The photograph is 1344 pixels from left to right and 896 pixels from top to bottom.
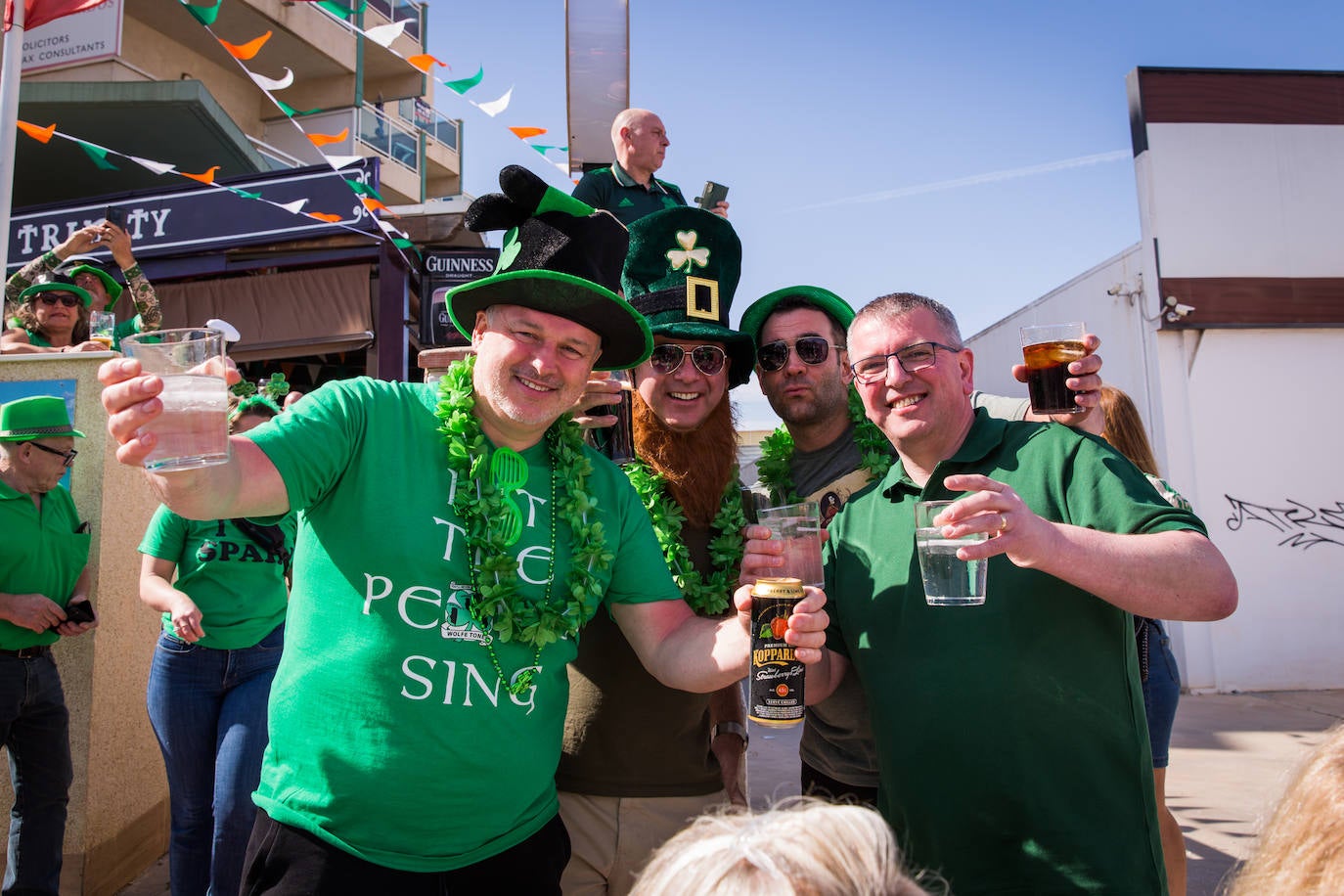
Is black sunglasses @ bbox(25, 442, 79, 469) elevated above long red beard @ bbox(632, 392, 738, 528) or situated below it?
above

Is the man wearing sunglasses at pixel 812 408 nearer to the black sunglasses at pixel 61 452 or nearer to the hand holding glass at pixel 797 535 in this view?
the hand holding glass at pixel 797 535

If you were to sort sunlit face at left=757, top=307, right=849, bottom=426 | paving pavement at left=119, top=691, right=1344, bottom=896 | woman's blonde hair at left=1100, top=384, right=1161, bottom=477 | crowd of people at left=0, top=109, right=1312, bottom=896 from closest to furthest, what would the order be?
1. crowd of people at left=0, top=109, right=1312, bottom=896
2. sunlit face at left=757, top=307, right=849, bottom=426
3. woman's blonde hair at left=1100, top=384, right=1161, bottom=477
4. paving pavement at left=119, top=691, right=1344, bottom=896

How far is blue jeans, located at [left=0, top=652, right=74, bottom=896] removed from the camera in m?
3.60

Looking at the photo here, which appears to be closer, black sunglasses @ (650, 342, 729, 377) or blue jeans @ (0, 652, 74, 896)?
black sunglasses @ (650, 342, 729, 377)

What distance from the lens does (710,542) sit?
2734 millimetres

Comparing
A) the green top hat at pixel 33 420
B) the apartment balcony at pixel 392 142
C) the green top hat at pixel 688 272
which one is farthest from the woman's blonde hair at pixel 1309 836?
the apartment balcony at pixel 392 142

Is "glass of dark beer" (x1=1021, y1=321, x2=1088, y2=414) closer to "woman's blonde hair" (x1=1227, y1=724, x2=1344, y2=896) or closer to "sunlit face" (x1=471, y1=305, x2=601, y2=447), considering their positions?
"sunlit face" (x1=471, y1=305, x2=601, y2=447)

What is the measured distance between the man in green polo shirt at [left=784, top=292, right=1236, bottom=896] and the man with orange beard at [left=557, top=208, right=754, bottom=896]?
558mm

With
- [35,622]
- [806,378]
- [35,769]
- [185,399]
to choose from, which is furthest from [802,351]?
[35,769]

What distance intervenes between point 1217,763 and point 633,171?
19.3ft

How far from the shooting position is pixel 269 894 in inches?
72.2

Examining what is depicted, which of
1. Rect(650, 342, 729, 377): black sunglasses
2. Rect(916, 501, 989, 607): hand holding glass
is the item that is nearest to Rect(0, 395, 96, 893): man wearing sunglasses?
Rect(650, 342, 729, 377): black sunglasses

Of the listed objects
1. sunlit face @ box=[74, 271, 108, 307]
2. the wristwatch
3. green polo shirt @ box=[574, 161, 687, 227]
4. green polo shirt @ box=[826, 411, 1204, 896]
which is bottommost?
the wristwatch

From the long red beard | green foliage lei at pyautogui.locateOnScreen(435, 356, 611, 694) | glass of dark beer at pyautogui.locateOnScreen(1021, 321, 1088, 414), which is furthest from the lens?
the long red beard
